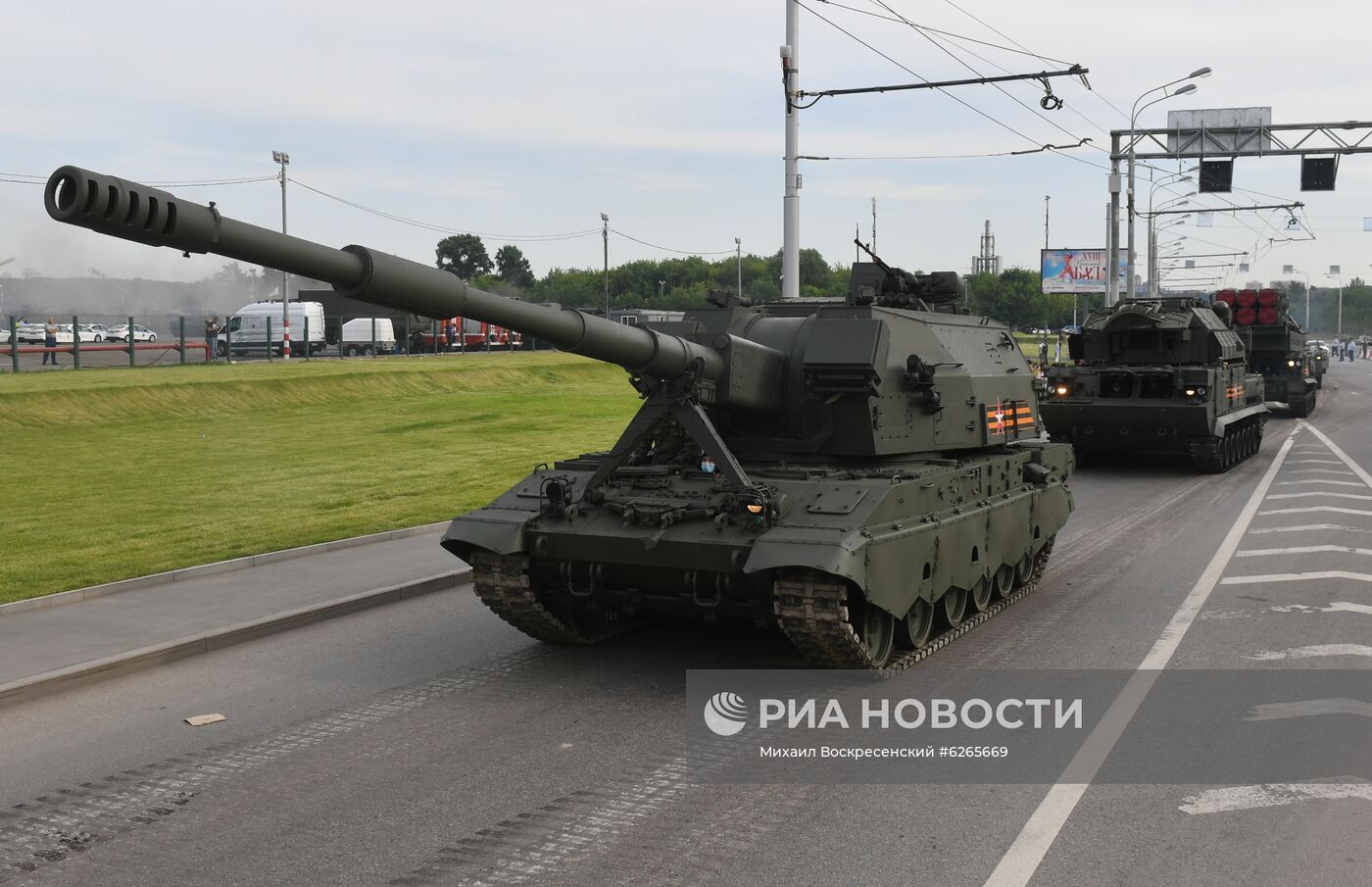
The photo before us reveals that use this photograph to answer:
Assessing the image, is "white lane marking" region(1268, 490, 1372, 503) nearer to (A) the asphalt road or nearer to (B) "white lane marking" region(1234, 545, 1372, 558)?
(B) "white lane marking" region(1234, 545, 1372, 558)

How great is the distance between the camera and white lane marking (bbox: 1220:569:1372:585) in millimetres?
12219

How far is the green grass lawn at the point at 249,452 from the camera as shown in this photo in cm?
1382

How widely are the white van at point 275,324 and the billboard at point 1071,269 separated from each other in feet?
135

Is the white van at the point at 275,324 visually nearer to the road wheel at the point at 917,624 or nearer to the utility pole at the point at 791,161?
the utility pole at the point at 791,161

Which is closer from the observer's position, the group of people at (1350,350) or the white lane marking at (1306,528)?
the white lane marking at (1306,528)

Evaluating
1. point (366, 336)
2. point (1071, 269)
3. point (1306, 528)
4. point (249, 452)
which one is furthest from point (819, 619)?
point (1071, 269)

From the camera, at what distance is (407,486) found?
18.1 metres

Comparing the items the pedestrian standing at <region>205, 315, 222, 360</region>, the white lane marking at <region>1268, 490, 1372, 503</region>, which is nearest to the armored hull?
the white lane marking at <region>1268, 490, 1372, 503</region>

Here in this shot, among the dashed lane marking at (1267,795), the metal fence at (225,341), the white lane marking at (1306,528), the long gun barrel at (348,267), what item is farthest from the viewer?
the metal fence at (225,341)

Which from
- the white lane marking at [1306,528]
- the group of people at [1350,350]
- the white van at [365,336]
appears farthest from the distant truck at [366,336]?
the group of people at [1350,350]

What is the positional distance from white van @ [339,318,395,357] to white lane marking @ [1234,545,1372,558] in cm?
3932

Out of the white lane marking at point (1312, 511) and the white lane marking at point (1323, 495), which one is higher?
the white lane marking at point (1323, 495)

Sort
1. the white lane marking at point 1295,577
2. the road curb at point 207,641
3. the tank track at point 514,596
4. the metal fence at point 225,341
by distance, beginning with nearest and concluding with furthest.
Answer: the road curb at point 207,641
the tank track at point 514,596
the white lane marking at point 1295,577
the metal fence at point 225,341

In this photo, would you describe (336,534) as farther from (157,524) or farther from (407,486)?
(407,486)
